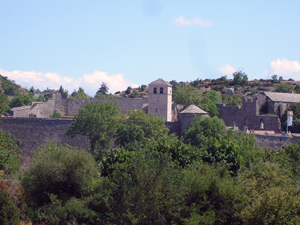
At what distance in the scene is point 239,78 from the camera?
9588 cm

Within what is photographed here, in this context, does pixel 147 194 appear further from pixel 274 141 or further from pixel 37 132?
pixel 274 141

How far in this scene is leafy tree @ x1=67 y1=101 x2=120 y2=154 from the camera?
37.6 metres

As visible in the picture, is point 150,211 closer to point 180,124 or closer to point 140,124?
point 140,124

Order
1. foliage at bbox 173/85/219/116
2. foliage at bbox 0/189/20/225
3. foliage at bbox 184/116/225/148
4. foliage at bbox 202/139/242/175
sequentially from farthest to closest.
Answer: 1. foliage at bbox 173/85/219/116
2. foliage at bbox 184/116/225/148
3. foliage at bbox 202/139/242/175
4. foliage at bbox 0/189/20/225

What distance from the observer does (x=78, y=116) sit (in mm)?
39188

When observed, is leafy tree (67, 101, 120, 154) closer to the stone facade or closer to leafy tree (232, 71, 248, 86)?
the stone facade

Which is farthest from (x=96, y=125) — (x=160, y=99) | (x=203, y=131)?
(x=160, y=99)

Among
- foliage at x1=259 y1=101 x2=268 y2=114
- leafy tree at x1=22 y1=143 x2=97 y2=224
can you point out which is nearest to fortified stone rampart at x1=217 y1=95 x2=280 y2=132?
foliage at x1=259 y1=101 x2=268 y2=114

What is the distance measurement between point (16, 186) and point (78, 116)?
1450cm

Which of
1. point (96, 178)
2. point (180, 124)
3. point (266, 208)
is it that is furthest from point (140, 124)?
point (266, 208)

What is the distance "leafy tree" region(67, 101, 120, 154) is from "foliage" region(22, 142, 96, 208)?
1136 cm

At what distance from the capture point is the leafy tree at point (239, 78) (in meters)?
94.2

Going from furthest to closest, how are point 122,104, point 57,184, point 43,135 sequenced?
point 122,104, point 43,135, point 57,184

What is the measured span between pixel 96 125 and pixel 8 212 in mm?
16186
